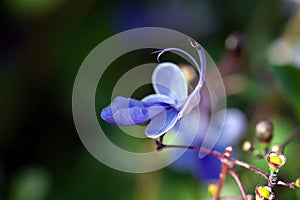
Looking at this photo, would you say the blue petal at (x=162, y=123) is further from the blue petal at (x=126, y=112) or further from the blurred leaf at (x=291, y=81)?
the blurred leaf at (x=291, y=81)

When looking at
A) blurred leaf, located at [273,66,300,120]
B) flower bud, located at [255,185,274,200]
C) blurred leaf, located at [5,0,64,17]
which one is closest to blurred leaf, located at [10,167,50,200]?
blurred leaf, located at [5,0,64,17]

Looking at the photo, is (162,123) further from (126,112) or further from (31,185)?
(31,185)

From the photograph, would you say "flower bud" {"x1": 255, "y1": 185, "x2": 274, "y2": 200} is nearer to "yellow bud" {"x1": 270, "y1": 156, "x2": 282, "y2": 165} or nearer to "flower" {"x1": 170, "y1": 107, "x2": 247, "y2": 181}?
"yellow bud" {"x1": 270, "y1": 156, "x2": 282, "y2": 165}

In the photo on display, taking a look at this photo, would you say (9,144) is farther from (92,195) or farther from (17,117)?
(92,195)

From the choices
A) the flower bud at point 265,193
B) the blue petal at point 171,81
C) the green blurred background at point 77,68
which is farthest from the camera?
the green blurred background at point 77,68

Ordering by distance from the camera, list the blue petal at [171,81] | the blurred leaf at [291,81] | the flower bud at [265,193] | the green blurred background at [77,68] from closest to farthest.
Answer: the flower bud at [265,193] < the blue petal at [171,81] < the blurred leaf at [291,81] < the green blurred background at [77,68]

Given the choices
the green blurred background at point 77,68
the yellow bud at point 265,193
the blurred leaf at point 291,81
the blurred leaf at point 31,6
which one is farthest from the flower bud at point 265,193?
the blurred leaf at point 31,6

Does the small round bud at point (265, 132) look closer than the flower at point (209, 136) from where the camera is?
Yes
